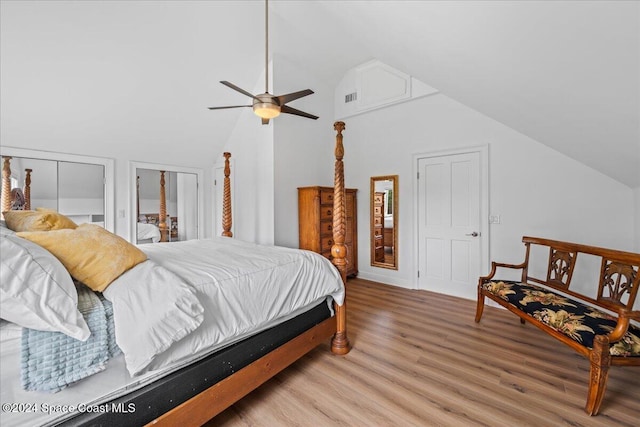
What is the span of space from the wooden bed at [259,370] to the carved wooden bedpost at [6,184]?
3401mm

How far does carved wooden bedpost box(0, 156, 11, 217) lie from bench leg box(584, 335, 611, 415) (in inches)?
212

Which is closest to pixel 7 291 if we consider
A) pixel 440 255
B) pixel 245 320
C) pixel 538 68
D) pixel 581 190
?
pixel 245 320

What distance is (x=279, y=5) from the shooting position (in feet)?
10.9

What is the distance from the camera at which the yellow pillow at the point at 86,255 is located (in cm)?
122

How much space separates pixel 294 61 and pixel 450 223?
11.1ft

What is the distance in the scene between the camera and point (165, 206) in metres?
4.54

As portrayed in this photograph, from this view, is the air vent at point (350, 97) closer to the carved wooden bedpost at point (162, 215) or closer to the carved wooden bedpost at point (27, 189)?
the carved wooden bedpost at point (162, 215)

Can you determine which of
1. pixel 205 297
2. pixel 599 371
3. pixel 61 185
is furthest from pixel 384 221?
pixel 61 185

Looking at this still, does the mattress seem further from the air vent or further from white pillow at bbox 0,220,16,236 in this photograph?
the air vent

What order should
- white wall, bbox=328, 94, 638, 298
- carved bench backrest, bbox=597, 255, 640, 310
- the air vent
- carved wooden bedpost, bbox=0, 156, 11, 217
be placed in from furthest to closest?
the air vent
carved wooden bedpost, bbox=0, 156, 11, 217
white wall, bbox=328, 94, 638, 298
carved bench backrest, bbox=597, 255, 640, 310

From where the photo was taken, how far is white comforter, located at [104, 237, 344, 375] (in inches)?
45.0

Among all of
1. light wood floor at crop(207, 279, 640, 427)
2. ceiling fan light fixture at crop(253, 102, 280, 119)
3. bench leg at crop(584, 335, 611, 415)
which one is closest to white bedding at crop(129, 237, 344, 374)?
light wood floor at crop(207, 279, 640, 427)

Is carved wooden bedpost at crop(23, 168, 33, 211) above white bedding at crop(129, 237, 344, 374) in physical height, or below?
above

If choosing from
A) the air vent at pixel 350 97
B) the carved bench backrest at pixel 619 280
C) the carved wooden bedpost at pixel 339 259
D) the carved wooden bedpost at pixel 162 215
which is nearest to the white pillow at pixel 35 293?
the carved wooden bedpost at pixel 339 259
